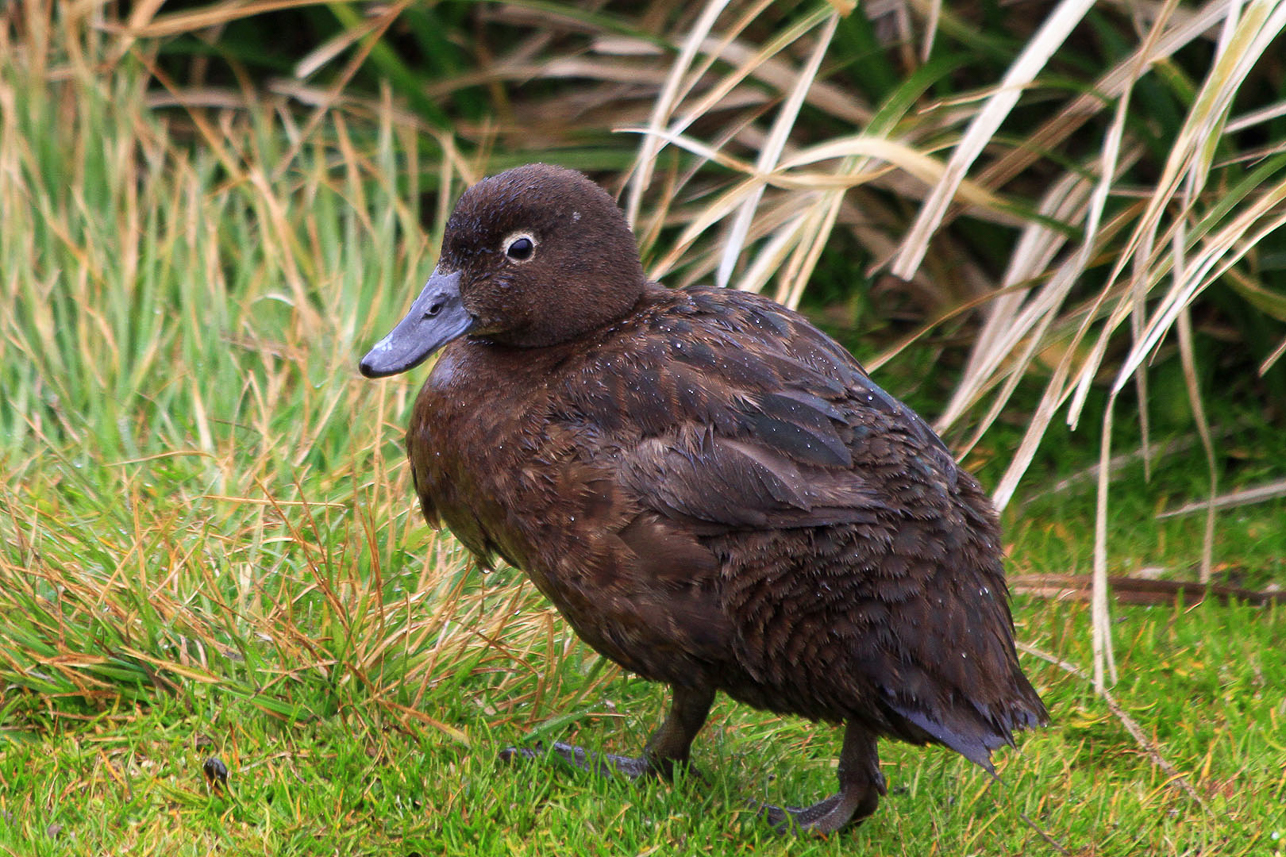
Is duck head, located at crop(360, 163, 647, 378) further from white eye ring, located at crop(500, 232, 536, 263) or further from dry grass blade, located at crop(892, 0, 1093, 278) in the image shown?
dry grass blade, located at crop(892, 0, 1093, 278)

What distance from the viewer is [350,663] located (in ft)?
10.0

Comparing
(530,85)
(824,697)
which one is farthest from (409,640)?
(530,85)

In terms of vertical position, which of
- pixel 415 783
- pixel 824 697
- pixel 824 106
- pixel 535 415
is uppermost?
pixel 824 106

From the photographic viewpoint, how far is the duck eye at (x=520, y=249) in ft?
9.93

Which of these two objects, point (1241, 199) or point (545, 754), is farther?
point (1241, 199)

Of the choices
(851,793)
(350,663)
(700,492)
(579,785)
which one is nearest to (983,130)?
(700,492)

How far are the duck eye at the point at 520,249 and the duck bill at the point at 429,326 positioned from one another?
13 cm

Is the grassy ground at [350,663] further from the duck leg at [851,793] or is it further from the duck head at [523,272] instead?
the duck head at [523,272]

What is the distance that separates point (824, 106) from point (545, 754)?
8.49 ft

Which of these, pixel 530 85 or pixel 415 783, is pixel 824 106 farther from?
pixel 415 783

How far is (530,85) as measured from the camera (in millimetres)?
5672

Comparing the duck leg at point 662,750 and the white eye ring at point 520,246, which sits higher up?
the white eye ring at point 520,246

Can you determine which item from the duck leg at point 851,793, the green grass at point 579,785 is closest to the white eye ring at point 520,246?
the green grass at point 579,785

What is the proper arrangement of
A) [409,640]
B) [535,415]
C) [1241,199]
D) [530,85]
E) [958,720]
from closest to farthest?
[958,720]
[535,415]
[409,640]
[1241,199]
[530,85]
